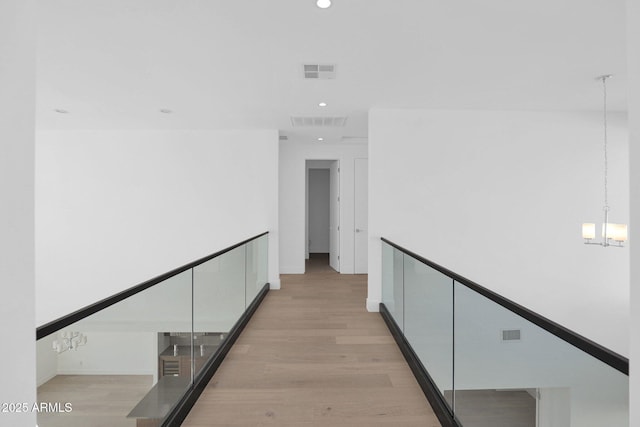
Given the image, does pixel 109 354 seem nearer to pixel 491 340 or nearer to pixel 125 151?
pixel 491 340

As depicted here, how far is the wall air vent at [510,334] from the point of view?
1.62 metres

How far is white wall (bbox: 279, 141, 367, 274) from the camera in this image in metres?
7.40

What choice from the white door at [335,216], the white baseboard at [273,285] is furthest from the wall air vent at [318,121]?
the white baseboard at [273,285]

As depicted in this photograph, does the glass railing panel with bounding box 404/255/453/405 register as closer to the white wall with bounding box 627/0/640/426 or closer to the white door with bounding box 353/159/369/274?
the white wall with bounding box 627/0/640/426

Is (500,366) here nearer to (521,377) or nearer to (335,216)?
(521,377)

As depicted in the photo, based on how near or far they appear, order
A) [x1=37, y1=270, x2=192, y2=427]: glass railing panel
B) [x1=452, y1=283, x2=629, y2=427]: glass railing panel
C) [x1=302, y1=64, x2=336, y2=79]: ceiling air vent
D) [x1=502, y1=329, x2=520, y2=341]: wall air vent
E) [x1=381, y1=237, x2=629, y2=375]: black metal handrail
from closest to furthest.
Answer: [x1=381, y1=237, x2=629, y2=375]: black metal handrail → [x1=452, y1=283, x2=629, y2=427]: glass railing panel → [x1=37, y1=270, x2=192, y2=427]: glass railing panel → [x1=502, y1=329, x2=520, y2=341]: wall air vent → [x1=302, y1=64, x2=336, y2=79]: ceiling air vent

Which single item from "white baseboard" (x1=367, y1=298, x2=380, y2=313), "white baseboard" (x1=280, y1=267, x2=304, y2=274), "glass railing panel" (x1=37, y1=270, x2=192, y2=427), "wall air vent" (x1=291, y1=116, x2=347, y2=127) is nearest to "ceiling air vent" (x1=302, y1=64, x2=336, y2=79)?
"wall air vent" (x1=291, y1=116, x2=347, y2=127)

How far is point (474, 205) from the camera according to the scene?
5.07 metres

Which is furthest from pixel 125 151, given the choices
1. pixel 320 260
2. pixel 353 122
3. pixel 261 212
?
pixel 320 260

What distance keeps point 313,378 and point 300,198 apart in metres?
4.87

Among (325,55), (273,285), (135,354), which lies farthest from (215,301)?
(273,285)

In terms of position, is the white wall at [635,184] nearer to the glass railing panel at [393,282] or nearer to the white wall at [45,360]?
the white wall at [45,360]

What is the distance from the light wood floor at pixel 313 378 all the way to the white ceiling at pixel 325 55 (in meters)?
2.98

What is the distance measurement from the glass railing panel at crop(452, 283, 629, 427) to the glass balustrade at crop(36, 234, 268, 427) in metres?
1.90
